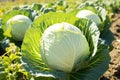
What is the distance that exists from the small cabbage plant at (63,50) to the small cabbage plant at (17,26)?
59.2 inches

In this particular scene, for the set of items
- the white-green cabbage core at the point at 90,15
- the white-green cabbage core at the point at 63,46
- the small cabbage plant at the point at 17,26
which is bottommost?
the white-green cabbage core at the point at 63,46

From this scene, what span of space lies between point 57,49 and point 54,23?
18.5 inches

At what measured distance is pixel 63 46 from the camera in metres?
3.28

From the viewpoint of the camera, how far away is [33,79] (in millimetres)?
3461

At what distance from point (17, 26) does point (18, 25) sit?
1.1 inches

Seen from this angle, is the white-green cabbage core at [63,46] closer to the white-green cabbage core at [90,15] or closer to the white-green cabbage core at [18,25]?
the white-green cabbage core at [90,15]

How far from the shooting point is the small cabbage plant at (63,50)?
3.28m

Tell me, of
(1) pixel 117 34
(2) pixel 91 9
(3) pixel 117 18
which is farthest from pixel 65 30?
(3) pixel 117 18

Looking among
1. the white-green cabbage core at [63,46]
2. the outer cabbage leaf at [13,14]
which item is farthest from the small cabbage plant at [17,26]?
the white-green cabbage core at [63,46]

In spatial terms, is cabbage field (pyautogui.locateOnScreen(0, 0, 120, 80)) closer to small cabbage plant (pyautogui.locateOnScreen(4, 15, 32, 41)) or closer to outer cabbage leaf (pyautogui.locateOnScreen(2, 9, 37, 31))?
small cabbage plant (pyautogui.locateOnScreen(4, 15, 32, 41))

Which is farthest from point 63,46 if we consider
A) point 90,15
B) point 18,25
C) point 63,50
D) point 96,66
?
point 18,25

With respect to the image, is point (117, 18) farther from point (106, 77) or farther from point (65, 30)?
point (65, 30)

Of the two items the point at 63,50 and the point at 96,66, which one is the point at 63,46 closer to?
the point at 63,50

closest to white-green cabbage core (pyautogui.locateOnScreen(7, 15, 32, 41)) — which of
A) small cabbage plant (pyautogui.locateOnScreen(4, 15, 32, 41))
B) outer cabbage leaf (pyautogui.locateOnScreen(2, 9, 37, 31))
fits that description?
small cabbage plant (pyautogui.locateOnScreen(4, 15, 32, 41))
